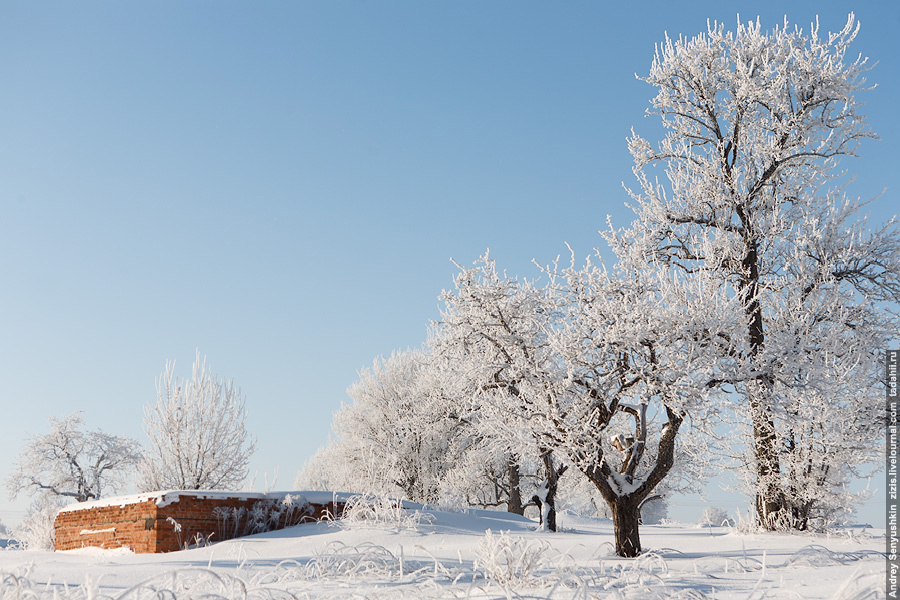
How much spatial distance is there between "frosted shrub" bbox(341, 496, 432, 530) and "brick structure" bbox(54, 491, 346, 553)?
86 cm

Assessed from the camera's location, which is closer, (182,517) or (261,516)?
(182,517)

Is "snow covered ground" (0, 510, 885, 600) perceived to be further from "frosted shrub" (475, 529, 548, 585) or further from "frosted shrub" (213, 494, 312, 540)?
"frosted shrub" (213, 494, 312, 540)

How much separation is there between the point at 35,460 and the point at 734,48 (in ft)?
99.0

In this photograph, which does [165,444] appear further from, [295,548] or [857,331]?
[857,331]

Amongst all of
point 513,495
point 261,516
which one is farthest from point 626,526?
point 513,495

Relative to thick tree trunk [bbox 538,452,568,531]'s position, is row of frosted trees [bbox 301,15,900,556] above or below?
above

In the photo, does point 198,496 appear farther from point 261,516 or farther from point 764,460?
point 764,460

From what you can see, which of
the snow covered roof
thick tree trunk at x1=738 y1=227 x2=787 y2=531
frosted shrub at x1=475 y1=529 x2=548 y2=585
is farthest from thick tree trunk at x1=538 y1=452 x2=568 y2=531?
frosted shrub at x1=475 y1=529 x2=548 y2=585

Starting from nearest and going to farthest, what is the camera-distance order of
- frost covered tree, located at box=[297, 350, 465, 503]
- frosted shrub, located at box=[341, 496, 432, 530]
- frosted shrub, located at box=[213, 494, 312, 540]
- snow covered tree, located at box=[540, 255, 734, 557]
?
snow covered tree, located at box=[540, 255, 734, 557]
frosted shrub, located at box=[341, 496, 432, 530]
frosted shrub, located at box=[213, 494, 312, 540]
frost covered tree, located at box=[297, 350, 465, 503]

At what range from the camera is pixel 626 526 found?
9.66 meters

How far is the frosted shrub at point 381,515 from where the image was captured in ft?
37.3

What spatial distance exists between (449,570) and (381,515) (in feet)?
17.7

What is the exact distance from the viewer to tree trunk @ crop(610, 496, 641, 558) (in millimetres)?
9602

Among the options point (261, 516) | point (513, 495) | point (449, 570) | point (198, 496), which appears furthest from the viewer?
point (513, 495)
